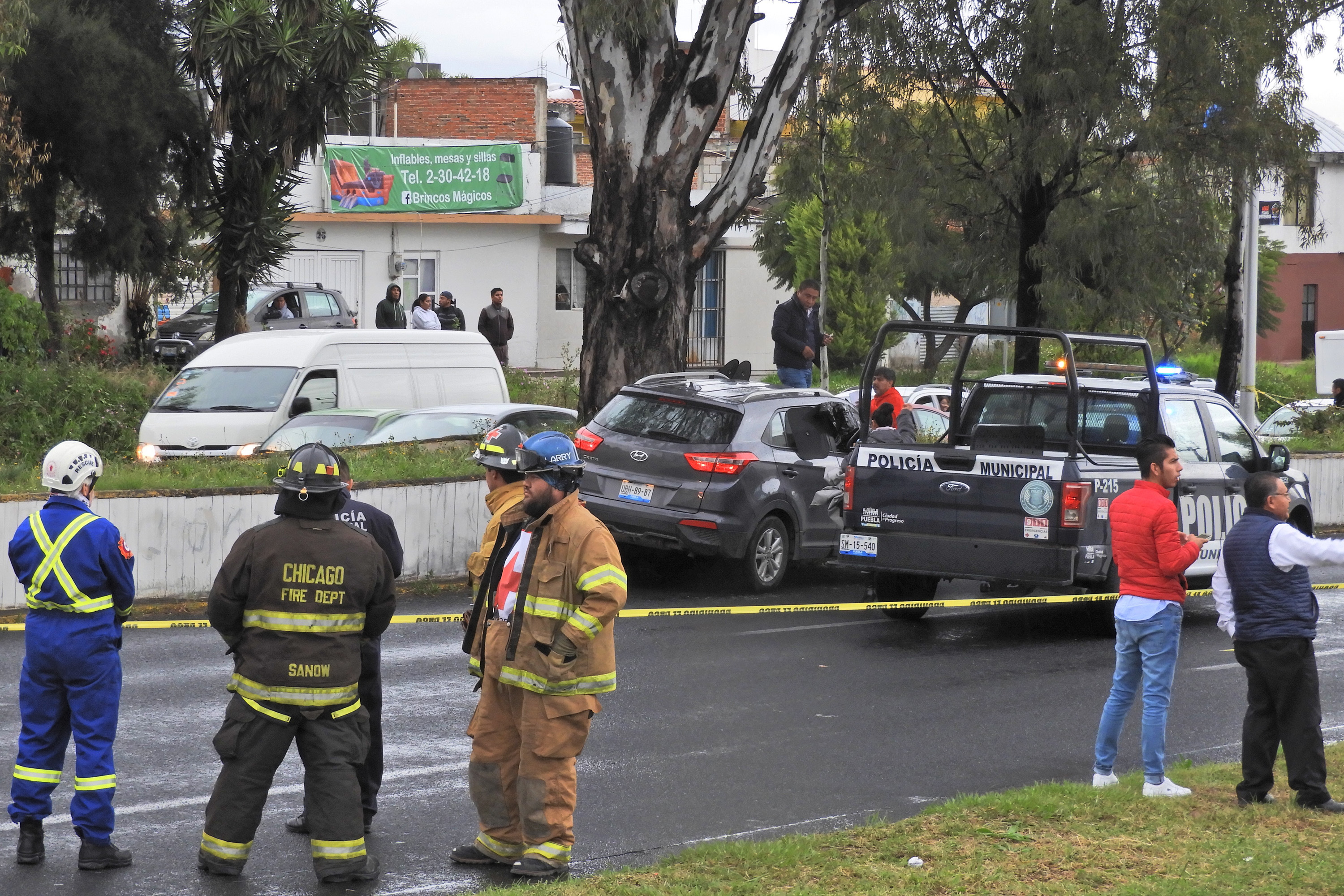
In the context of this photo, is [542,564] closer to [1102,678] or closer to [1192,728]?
[1192,728]

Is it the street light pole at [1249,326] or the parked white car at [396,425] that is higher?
the street light pole at [1249,326]

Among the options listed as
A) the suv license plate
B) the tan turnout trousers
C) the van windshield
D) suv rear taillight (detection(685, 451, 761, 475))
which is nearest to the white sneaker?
the tan turnout trousers

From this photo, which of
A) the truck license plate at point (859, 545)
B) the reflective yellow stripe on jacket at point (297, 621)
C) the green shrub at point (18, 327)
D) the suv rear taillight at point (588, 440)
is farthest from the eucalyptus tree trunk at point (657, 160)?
the reflective yellow stripe on jacket at point (297, 621)

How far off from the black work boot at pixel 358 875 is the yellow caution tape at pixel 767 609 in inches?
207

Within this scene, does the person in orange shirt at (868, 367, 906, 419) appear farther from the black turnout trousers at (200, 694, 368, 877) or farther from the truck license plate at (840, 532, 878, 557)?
the black turnout trousers at (200, 694, 368, 877)

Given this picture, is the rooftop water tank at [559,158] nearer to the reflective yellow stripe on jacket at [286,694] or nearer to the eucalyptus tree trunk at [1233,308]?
the eucalyptus tree trunk at [1233,308]

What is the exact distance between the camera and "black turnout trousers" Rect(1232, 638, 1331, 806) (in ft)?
22.9

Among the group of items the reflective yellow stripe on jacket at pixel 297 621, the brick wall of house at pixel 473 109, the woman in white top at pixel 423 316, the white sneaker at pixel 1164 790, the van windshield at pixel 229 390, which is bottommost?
the white sneaker at pixel 1164 790

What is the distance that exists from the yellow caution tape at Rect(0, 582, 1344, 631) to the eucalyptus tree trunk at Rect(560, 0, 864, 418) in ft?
15.6

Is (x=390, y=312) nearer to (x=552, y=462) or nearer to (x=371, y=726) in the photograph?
(x=371, y=726)

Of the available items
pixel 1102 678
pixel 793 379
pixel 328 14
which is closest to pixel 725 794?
pixel 1102 678

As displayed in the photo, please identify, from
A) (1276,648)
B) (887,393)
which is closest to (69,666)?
(1276,648)

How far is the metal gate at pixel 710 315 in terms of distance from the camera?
42500mm

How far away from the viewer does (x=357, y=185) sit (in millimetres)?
36312
